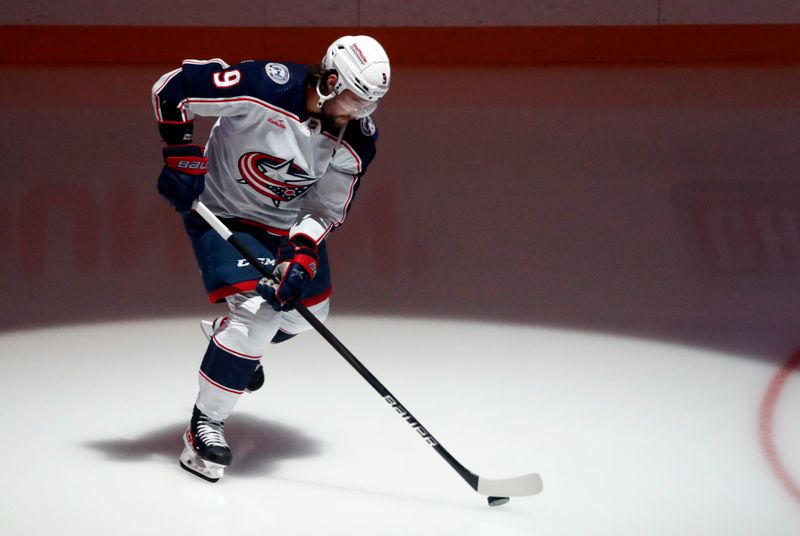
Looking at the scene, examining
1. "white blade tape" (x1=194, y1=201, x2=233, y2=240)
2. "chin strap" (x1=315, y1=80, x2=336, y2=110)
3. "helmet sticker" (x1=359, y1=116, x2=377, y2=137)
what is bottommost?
"white blade tape" (x1=194, y1=201, x2=233, y2=240)

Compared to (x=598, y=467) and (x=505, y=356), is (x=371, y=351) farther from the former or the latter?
(x=598, y=467)

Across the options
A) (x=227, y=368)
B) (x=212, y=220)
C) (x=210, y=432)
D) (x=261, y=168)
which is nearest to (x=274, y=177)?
(x=261, y=168)

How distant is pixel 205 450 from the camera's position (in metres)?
2.51

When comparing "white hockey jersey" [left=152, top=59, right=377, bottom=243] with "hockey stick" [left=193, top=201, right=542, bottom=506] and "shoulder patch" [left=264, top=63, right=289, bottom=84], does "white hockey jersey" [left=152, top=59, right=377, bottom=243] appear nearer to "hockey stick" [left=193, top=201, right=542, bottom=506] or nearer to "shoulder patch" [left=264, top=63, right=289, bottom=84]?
"shoulder patch" [left=264, top=63, right=289, bottom=84]

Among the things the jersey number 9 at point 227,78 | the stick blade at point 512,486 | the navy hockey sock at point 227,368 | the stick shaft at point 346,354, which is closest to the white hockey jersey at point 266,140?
the jersey number 9 at point 227,78

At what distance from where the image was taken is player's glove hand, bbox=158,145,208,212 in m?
2.58

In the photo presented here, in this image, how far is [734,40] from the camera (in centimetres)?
691

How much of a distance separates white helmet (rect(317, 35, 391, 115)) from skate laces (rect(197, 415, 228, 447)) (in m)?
0.83

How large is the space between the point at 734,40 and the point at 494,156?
242 cm

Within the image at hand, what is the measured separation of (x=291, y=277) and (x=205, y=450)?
45 cm

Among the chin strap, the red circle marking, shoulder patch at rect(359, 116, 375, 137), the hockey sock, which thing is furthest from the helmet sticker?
the red circle marking

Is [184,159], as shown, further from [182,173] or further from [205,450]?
[205,450]

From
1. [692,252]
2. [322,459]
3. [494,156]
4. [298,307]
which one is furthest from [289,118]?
[494,156]

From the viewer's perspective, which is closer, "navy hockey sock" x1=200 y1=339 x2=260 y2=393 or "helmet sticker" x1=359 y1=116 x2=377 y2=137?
"navy hockey sock" x1=200 y1=339 x2=260 y2=393
